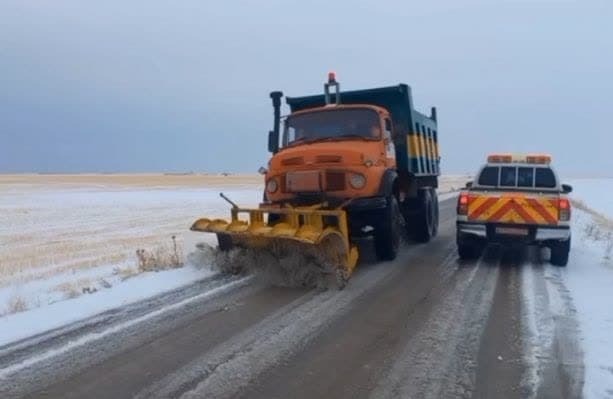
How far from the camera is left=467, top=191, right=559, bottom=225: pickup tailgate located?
1034cm

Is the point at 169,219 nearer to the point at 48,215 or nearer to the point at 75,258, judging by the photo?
the point at 48,215

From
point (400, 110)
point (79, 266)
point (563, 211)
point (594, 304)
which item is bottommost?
point (594, 304)

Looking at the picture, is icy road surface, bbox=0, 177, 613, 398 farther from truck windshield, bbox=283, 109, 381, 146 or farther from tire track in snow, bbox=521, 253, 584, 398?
truck windshield, bbox=283, 109, 381, 146

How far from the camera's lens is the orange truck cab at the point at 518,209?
10344 millimetres

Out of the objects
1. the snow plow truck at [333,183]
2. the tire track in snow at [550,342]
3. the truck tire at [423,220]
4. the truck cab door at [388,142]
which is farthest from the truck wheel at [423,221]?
the tire track in snow at [550,342]

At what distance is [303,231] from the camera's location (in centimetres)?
849

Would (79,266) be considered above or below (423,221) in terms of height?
below

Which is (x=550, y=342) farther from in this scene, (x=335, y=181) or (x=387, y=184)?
(x=387, y=184)

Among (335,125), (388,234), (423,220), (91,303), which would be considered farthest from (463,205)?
(91,303)

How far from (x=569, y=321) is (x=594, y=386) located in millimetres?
2055

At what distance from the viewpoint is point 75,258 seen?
1435 centimetres

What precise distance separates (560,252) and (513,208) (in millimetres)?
1117

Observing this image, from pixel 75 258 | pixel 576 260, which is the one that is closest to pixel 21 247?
pixel 75 258

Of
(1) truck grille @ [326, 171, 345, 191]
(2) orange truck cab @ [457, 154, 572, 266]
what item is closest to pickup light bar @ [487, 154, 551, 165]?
(2) orange truck cab @ [457, 154, 572, 266]
